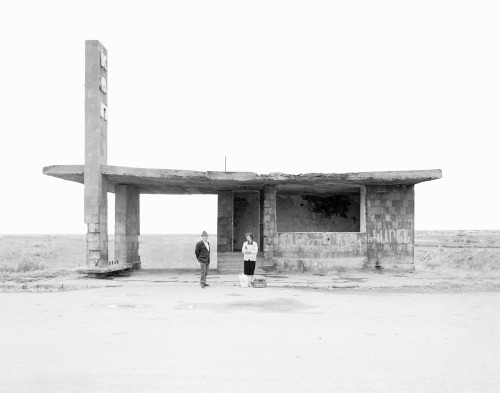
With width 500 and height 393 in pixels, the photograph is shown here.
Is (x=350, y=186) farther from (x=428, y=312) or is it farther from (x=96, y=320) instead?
(x=96, y=320)

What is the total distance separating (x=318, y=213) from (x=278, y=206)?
5.95 feet

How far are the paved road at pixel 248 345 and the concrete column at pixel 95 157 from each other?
5119 mm

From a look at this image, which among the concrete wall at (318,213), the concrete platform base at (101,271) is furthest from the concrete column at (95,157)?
the concrete wall at (318,213)

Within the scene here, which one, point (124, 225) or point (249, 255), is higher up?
point (124, 225)

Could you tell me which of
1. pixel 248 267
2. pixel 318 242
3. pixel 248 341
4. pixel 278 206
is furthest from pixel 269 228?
pixel 248 341

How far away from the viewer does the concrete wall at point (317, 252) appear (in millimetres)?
19516

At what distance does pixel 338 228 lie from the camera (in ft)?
76.0

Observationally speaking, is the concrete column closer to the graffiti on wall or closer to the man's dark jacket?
the man's dark jacket

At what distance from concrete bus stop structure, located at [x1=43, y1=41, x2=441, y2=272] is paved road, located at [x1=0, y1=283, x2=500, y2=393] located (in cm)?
593

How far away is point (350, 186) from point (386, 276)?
12.9ft

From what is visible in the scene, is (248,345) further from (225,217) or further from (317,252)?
(225,217)

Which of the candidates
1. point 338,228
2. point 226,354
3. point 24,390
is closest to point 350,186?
point 338,228

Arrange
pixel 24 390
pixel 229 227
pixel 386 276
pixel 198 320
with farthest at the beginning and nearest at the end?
pixel 229 227 < pixel 386 276 < pixel 198 320 < pixel 24 390

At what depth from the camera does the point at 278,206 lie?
2309 cm
